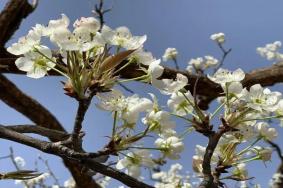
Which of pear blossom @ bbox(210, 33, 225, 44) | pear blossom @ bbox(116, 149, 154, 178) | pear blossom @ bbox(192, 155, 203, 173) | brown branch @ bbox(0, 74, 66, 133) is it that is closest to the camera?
pear blossom @ bbox(116, 149, 154, 178)

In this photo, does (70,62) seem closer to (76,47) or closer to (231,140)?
(76,47)

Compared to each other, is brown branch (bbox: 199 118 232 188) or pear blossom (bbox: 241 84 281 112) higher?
pear blossom (bbox: 241 84 281 112)

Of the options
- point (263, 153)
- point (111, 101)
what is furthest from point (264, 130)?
point (111, 101)

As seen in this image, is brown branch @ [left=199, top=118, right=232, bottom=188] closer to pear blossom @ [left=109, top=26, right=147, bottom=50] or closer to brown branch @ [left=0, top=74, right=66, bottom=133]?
pear blossom @ [left=109, top=26, right=147, bottom=50]

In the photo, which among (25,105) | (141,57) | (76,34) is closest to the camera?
(76,34)

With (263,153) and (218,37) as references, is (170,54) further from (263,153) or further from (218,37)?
(263,153)

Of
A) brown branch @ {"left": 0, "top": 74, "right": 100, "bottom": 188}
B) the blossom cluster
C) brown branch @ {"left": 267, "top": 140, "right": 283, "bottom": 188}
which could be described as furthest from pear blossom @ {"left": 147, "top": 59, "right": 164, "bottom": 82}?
brown branch @ {"left": 267, "top": 140, "right": 283, "bottom": 188}
